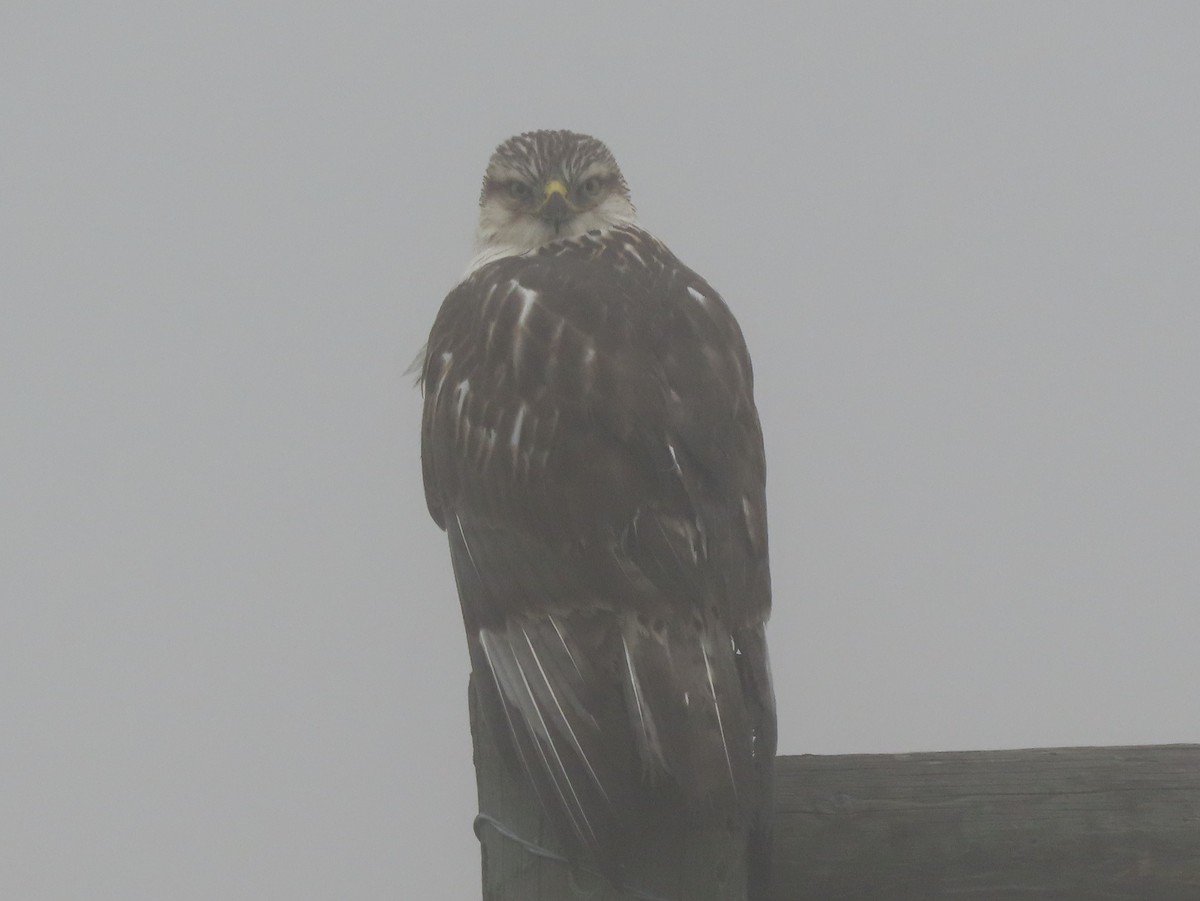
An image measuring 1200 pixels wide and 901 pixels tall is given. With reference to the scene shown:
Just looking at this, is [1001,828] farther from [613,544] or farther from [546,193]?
[546,193]

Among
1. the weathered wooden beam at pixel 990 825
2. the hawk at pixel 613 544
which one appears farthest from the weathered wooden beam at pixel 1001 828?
the hawk at pixel 613 544

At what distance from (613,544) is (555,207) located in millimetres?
1453

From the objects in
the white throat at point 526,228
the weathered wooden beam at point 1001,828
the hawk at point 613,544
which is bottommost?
the weathered wooden beam at point 1001,828

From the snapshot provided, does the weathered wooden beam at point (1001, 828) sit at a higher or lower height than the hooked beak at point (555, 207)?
lower

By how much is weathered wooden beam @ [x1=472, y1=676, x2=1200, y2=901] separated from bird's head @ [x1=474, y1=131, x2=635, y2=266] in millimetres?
1686

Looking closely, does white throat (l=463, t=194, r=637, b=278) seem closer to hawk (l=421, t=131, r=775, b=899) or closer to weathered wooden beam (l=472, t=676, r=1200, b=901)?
hawk (l=421, t=131, r=775, b=899)

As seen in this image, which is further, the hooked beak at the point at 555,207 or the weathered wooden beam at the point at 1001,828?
the hooked beak at the point at 555,207

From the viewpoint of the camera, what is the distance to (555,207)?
3.73 meters

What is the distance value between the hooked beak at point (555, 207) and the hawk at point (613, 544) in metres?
0.50

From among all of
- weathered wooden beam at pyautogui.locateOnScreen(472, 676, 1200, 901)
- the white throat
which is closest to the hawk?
weathered wooden beam at pyautogui.locateOnScreen(472, 676, 1200, 901)

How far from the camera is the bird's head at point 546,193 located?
148 inches

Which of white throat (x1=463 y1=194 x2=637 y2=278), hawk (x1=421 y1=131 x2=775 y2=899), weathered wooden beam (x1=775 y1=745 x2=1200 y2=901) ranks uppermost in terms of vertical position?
white throat (x1=463 y1=194 x2=637 y2=278)

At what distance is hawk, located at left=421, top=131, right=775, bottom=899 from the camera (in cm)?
231

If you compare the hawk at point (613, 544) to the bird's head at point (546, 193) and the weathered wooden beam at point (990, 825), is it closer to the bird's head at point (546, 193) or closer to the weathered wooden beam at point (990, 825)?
the weathered wooden beam at point (990, 825)
